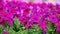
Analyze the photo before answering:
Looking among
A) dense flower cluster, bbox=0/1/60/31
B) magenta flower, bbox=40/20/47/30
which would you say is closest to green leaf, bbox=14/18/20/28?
dense flower cluster, bbox=0/1/60/31

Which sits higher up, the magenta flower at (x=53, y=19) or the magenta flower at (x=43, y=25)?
the magenta flower at (x=53, y=19)

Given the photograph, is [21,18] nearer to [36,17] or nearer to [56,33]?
[36,17]

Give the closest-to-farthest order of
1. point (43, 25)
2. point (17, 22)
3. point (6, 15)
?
point (43, 25), point (17, 22), point (6, 15)

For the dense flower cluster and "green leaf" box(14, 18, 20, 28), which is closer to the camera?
the dense flower cluster

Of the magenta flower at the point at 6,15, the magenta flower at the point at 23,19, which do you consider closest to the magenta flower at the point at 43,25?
the magenta flower at the point at 23,19

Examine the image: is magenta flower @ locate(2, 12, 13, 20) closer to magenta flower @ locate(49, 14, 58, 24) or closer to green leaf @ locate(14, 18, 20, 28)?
green leaf @ locate(14, 18, 20, 28)

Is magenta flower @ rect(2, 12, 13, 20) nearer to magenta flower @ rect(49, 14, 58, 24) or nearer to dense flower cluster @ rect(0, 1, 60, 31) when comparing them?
dense flower cluster @ rect(0, 1, 60, 31)

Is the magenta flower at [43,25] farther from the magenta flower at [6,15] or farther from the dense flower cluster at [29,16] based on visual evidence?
the magenta flower at [6,15]

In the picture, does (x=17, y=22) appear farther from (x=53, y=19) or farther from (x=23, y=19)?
(x=53, y=19)

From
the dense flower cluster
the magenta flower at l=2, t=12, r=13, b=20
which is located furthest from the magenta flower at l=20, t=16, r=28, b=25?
the magenta flower at l=2, t=12, r=13, b=20

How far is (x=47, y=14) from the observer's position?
2.87 meters

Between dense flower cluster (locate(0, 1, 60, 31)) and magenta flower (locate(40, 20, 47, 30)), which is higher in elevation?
dense flower cluster (locate(0, 1, 60, 31))

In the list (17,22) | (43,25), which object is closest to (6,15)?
(17,22)

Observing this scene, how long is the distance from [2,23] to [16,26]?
0.58 ft
